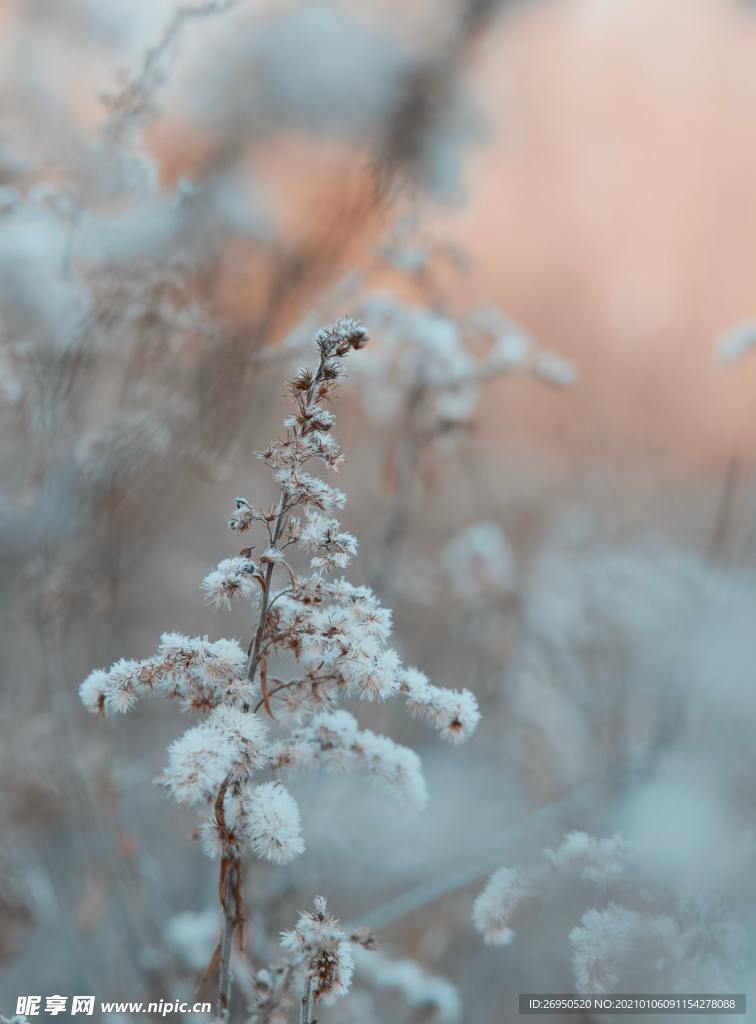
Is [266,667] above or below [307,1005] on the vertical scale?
above

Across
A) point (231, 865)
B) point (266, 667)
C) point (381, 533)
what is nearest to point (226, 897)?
point (231, 865)

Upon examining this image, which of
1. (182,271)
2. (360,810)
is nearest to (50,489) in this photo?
(182,271)

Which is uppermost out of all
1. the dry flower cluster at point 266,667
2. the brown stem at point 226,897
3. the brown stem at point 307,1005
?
the dry flower cluster at point 266,667

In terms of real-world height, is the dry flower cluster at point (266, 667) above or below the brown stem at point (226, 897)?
above

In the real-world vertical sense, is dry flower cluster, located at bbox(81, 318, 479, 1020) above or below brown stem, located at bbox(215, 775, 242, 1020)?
above

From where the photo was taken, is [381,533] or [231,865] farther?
[381,533]

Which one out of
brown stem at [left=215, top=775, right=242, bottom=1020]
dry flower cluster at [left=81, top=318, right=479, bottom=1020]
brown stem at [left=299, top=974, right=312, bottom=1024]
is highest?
dry flower cluster at [left=81, top=318, right=479, bottom=1020]

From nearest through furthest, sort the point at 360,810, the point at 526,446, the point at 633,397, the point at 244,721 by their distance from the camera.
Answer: the point at 244,721 < the point at 360,810 < the point at 633,397 < the point at 526,446

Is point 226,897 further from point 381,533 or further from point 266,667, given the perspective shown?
point 381,533

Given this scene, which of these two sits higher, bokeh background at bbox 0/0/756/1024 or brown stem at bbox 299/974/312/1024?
bokeh background at bbox 0/0/756/1024

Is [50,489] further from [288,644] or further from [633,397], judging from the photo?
[633,397]

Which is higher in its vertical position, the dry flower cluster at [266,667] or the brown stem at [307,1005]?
the dry flower cluster at [266,667]
